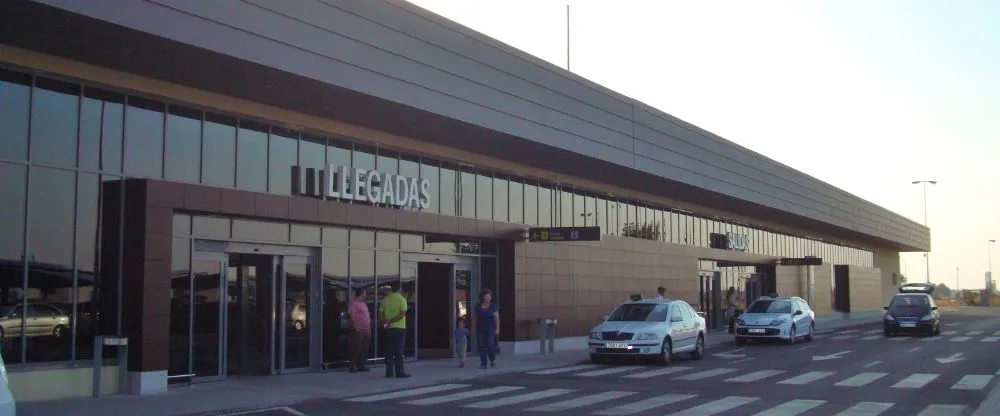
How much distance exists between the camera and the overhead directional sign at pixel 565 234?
81.3 ft

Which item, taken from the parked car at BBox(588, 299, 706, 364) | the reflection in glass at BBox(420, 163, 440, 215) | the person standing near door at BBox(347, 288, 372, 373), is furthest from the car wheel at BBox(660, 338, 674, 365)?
the person standing near door at BBox(347, 288, 372, 373)

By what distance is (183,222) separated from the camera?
17578 millimetres

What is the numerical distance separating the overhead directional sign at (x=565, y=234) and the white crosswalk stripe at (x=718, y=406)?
924cm

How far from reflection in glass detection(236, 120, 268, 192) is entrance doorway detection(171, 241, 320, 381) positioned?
1242 mm

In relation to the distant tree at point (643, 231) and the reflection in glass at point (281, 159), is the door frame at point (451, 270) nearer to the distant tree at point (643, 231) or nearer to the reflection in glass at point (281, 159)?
the reflection in glass at point (281, 159)

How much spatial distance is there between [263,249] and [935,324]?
87.8ft

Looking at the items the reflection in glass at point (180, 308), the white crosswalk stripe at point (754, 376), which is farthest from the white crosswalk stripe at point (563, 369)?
the reflection in glass at point (180, 308)

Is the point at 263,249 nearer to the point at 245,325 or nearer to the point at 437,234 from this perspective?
the point at 245,325

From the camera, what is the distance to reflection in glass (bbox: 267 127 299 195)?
19.5 meters

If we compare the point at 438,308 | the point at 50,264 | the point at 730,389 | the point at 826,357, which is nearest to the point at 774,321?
the point at 826,357

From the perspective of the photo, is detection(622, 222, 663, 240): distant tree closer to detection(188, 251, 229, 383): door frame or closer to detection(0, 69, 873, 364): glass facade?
detection(0, 69, 873, 364): glass facade

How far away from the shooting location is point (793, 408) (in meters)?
14.5

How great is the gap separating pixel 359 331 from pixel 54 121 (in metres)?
7.56

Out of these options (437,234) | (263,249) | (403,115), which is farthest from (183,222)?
(437,234)
